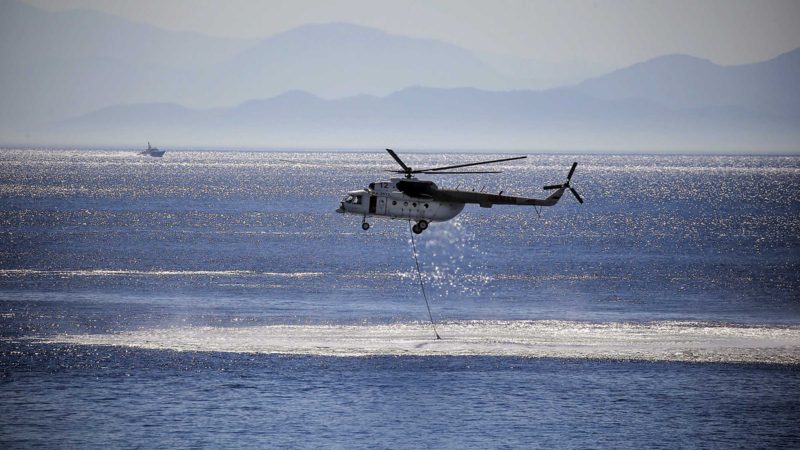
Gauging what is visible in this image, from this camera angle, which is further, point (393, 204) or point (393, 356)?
point (393, 356)

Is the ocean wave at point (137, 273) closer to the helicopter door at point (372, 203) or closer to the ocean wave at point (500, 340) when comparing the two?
the ocean wave at point (500, 340)

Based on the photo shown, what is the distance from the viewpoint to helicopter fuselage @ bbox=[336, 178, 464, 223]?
69.6 metres

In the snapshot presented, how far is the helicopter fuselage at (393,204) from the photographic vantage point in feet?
228

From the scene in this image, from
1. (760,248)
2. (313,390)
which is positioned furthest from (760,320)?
(760,248)

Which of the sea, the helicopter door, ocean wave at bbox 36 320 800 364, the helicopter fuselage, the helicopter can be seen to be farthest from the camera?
ocean wave at bbox 36 320 800 364

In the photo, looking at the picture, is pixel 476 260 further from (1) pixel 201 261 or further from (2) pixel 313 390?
(2) pixel 313 390

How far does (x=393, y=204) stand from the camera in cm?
6981

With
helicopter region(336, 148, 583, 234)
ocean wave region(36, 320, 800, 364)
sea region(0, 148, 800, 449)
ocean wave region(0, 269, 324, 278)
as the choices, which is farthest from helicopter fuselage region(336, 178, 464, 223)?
ocean wave region(0, 269, 324, 278)

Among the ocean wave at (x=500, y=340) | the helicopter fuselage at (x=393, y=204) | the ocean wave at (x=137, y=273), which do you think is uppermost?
the helicopter fuselage at (x=393, y=204)

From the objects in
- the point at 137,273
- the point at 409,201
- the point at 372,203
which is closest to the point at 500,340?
the point at 409,201

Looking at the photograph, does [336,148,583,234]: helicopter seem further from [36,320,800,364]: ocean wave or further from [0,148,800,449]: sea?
[36,320,800,364]: ocean wave

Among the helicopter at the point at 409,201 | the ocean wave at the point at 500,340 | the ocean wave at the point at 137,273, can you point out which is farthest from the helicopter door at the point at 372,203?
the ocean wave at the point at 137,273

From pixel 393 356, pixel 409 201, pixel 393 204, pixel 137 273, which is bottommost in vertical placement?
pixel 137 273

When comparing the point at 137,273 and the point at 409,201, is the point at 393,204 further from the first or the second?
the point at 137,273
